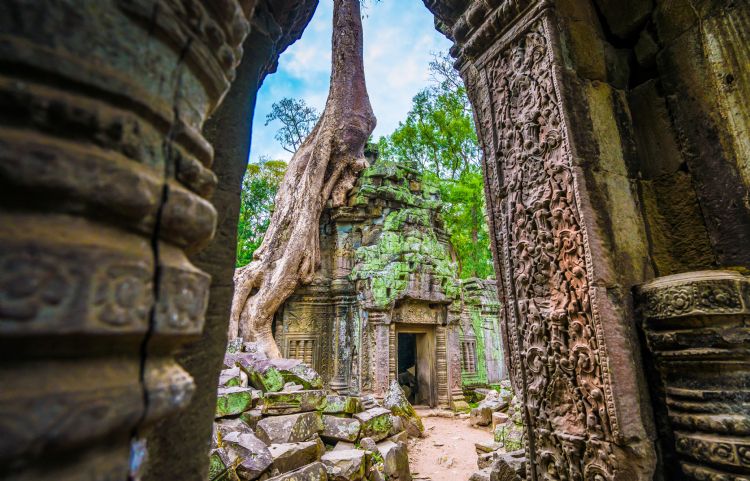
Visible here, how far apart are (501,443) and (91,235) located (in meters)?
5.61

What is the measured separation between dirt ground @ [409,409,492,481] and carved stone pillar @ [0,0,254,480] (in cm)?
489

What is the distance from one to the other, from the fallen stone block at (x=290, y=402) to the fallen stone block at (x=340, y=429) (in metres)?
0.21

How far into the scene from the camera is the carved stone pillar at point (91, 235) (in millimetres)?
386

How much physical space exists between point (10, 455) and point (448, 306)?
32.8 feet

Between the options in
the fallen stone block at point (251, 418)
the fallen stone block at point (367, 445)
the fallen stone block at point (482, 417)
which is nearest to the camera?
the fallen stone block at point (251, 418)

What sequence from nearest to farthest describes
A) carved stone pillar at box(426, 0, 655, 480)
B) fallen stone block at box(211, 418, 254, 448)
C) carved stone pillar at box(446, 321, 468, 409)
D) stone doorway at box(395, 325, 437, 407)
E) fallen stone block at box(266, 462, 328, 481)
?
carved stone pillar at box(426, 0, 655, 480)
fallen stone block at box(266, 462, 328, 481)
fallen stone block at box(211, 418, 254, 448)
carved stone pillar at box(446, 321, 468, 409)
stone doorway at box(395, 325, 437, 407)

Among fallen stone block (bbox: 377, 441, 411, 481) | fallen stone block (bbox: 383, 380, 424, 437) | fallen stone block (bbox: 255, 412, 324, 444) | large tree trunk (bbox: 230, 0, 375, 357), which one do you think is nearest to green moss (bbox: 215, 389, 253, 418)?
fallen stone block (bbox: 255, 412, 324, 444)

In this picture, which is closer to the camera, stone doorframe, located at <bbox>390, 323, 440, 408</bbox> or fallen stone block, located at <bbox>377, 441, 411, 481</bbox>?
fallen stone block, located at <bbox>377, 441, 411, 481</bbox>

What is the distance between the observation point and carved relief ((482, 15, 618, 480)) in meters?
1.71

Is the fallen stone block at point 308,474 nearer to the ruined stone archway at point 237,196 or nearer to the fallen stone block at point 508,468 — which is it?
the fallen stone block at point 508,468

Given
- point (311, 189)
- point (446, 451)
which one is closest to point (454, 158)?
point (311, 189)

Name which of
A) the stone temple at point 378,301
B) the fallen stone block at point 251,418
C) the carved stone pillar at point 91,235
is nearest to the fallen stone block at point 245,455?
the fallen stone block at point 251,418

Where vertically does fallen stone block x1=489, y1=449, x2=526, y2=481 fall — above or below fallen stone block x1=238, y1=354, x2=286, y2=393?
below

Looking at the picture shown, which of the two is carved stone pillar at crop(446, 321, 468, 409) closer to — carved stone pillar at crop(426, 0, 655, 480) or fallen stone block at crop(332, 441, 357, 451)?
fallen stone block at crop(332, 441, 357, 451)
